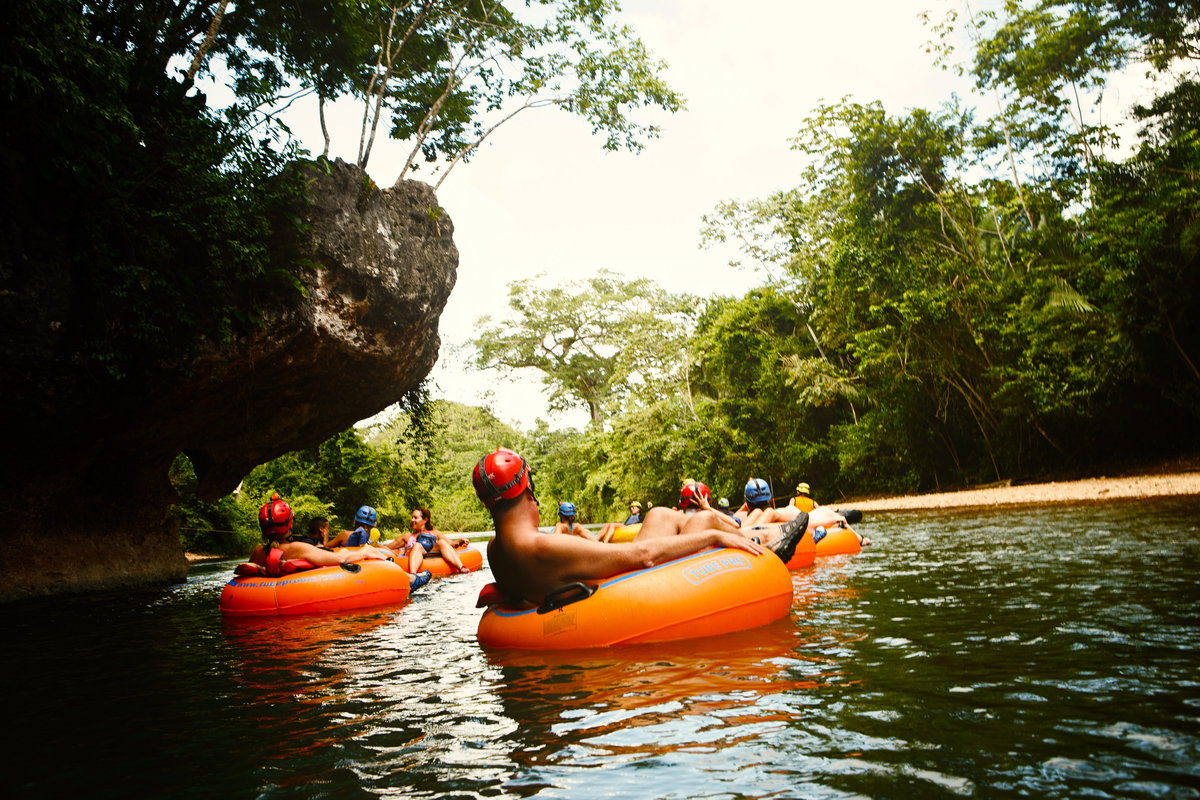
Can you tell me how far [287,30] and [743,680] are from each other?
13699mm

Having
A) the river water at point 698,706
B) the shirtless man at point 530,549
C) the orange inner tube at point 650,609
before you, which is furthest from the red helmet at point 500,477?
the river water at point 698,706

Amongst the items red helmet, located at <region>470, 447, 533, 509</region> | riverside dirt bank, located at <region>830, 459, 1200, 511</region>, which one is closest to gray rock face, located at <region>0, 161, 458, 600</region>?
red helmet, located at <region>470, 447, 533, 509</region>

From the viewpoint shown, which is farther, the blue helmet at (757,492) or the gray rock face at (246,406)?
the gray rock face at (246,406)

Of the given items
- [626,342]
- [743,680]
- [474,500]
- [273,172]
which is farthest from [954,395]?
[474,500]

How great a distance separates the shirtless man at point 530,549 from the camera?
5035 mm

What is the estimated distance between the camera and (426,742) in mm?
3336

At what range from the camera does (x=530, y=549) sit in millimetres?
5055

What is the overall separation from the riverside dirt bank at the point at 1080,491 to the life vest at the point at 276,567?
527 inches

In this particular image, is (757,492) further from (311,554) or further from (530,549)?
(311,554)

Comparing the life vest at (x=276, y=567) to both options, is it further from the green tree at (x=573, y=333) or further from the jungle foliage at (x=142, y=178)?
the green tree at (x=573, y=333)

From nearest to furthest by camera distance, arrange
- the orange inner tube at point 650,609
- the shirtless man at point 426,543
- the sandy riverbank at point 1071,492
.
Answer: the orange inner tube at point 650,609, the shirtless man at point 426,543, the sandy riverbank at point 1071,492

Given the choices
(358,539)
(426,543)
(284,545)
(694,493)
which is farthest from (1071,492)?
(284,545)

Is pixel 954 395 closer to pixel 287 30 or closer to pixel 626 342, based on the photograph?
pixel 626 342

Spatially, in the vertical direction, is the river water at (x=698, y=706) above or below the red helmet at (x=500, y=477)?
below
